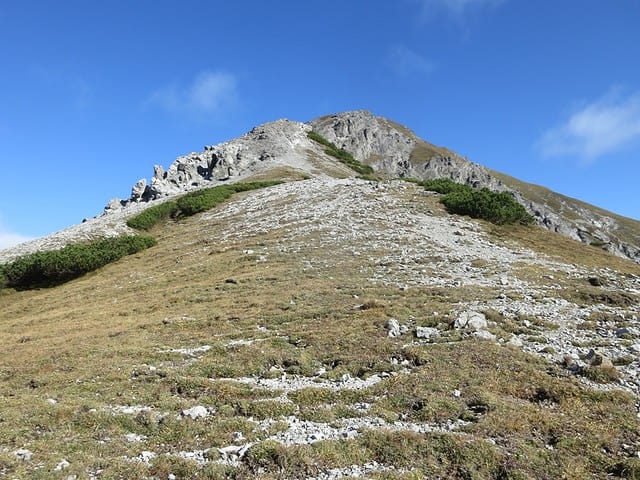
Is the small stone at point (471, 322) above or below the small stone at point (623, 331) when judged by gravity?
above

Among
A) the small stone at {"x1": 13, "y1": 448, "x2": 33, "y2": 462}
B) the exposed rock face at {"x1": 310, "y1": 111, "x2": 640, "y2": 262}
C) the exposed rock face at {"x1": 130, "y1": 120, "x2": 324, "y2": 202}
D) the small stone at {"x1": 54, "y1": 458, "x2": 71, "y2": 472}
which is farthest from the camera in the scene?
the exposed rock face at {"x1": 310, "y1": 111, "x2": 640, "y2": 262}

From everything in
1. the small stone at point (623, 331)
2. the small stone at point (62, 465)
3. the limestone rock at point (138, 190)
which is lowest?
the small stone at point (62, 465)

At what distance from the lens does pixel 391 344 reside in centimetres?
1756

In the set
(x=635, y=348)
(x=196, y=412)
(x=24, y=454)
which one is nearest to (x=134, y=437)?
(x=196, y=412)

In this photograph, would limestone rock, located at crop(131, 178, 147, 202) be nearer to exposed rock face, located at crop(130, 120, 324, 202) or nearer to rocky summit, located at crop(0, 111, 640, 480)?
exposed rock face, located at crop(130, 120, 324, 202)

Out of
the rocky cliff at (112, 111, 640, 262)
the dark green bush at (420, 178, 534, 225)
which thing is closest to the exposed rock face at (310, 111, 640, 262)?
the rocky cliff at (112, 111, 640, 262)

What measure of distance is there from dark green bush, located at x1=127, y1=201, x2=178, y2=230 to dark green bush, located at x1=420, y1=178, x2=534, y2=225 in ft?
123

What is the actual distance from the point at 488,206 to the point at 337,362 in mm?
34488

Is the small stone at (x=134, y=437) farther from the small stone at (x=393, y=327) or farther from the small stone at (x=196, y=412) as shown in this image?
the small stone at (x=393, y=327)

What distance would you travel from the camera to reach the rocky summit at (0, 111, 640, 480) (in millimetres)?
10523

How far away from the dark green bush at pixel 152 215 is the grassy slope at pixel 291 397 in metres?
29.3

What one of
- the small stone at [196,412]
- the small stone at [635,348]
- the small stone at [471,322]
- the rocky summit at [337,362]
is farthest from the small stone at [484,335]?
the small stone at [196,412]

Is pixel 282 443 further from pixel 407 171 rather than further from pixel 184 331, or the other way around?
pixel 407 171

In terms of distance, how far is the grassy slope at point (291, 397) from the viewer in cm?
1035
